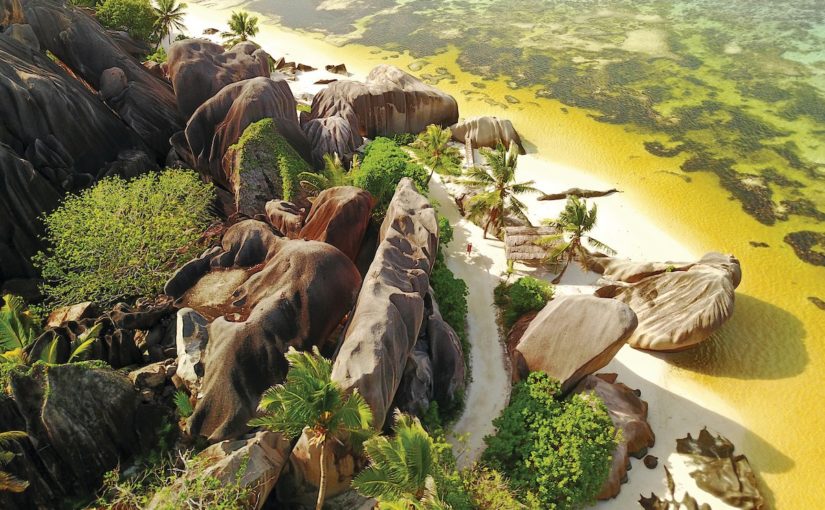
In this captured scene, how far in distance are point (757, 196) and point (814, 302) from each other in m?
10.8

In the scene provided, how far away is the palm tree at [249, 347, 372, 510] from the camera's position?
1545 cm

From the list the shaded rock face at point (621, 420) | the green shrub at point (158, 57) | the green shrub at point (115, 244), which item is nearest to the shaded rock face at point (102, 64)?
the green shrub at point (115, 244)

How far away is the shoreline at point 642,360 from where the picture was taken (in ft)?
75.4

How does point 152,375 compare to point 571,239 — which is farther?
point 571,239

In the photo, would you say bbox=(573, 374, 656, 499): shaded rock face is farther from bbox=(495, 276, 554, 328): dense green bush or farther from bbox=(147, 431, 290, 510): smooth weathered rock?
bbox=(147, 431, 290, 510): smooth weathered rock

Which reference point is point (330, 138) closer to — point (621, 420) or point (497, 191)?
point (497, 191)

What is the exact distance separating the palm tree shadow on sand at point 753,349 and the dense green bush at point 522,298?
716cm

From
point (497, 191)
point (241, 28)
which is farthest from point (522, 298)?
point (241, 28)

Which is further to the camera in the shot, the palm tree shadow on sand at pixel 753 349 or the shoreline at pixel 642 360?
the palm tree shadow on sand at pixel 753 349

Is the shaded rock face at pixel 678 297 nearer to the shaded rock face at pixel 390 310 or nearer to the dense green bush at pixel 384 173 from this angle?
the shaded rock face at pixel 390 310

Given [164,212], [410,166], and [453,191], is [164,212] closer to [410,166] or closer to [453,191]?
[410,166]

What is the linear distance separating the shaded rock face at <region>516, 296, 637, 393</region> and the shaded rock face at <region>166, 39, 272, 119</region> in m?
28.4

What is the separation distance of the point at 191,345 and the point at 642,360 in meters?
22.8

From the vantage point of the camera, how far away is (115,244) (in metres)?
23.8
